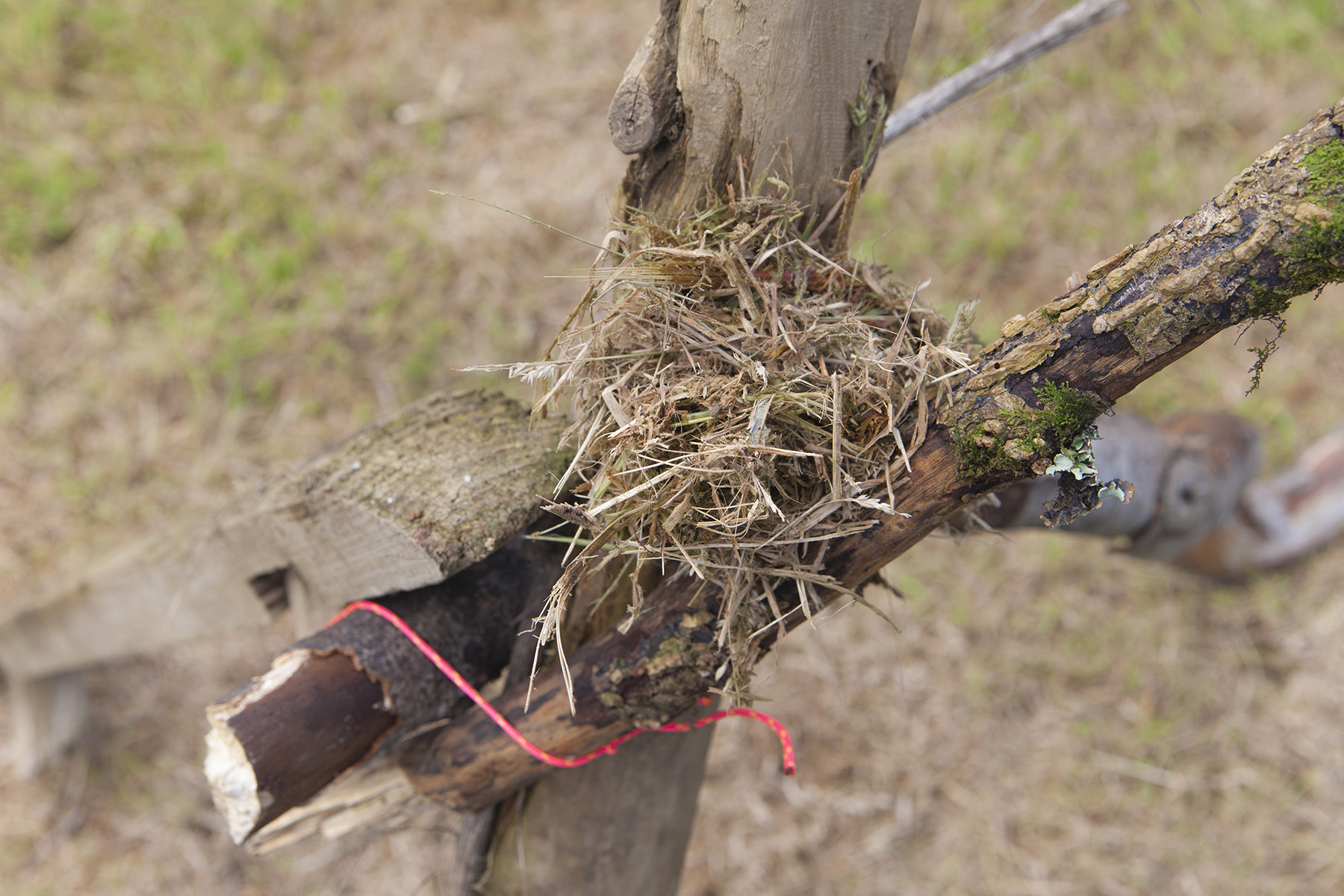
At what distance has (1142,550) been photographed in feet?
7.39

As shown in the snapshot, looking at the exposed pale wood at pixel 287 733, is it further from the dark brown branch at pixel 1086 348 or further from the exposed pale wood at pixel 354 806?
the dark brown branch at pixel 1086 348

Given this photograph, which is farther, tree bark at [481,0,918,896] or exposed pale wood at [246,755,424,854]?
exposed pale wood at [246,755,424,854]

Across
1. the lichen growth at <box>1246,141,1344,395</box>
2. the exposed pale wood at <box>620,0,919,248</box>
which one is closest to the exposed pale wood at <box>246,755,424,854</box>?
the exposed pale wood at <box>620,0,919,248</box>

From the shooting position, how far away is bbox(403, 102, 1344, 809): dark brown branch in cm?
79

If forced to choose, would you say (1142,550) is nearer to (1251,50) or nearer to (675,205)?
(675,205)

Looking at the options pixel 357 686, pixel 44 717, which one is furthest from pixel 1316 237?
pixel 44 717

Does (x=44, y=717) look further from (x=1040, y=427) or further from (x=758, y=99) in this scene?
(x=1040, y=427)

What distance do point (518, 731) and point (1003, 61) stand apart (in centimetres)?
151

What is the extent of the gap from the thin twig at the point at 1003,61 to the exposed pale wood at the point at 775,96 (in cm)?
42

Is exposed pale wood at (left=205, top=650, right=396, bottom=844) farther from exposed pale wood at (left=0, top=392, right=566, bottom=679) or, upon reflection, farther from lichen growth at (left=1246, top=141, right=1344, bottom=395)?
lichen growth at (left=1246, top=141, right=1344, bottom=395)

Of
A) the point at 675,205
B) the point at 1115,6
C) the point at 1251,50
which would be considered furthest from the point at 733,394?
the point at 1251,50

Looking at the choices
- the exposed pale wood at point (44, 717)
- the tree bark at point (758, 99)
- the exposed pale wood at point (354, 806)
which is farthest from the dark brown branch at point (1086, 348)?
the exposed pale wood at point (44, 717)

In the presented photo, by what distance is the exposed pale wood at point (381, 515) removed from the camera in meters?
1.24

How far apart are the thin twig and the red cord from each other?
3.52 feet
